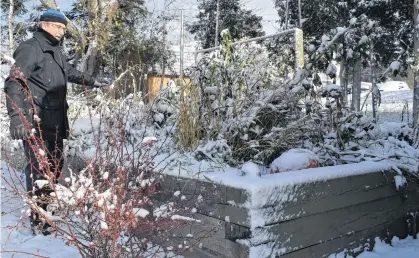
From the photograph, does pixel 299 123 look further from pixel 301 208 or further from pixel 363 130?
pixel 301 208

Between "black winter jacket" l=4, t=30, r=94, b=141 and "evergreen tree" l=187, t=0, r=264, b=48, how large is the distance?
16408 mm

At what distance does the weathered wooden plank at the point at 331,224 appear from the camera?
5.84 feet

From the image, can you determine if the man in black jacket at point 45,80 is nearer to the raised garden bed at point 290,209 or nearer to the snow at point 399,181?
the raised garden bed at point 290,209

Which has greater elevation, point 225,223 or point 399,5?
point 399,5

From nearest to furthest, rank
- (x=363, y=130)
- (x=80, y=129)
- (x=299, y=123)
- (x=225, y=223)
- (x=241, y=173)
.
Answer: (x=225, y=223) → (x=241, y=173) → (x=299, y=123) → (x=363, y=130) → (x=80, y=129)

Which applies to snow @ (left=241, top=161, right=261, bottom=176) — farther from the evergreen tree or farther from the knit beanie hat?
the evergreen tree

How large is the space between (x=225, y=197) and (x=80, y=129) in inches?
99.2

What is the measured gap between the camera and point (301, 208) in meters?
1.88

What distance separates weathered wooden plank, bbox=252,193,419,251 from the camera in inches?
70.1

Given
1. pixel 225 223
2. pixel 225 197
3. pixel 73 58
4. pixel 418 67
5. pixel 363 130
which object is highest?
pixel 73 58

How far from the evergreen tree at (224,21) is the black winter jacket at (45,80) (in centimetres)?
1641

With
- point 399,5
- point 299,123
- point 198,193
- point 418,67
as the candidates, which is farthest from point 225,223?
point 399,5

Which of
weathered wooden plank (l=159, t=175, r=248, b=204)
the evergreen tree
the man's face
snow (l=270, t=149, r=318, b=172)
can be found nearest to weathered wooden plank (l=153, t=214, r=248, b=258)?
weathered wooden plank (l=159, t=175, r=248, b=204)

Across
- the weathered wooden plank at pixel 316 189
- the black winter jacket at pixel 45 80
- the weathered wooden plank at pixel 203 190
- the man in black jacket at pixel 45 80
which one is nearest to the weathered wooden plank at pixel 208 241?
the weathered wooden plank at pixel 203 190
